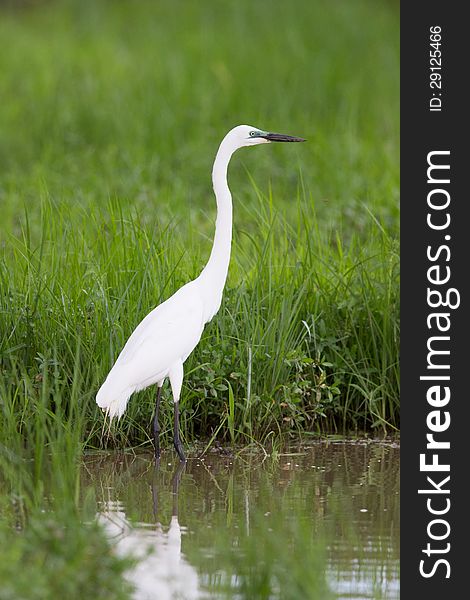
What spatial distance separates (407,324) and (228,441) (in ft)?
3.59

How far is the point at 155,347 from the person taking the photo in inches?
223

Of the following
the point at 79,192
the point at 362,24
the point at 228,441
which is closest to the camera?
the point at 228,441

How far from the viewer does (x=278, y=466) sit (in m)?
5.83

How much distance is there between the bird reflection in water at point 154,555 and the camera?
4059mm

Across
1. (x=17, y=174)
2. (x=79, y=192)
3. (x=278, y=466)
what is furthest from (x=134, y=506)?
(x=17, y=174)

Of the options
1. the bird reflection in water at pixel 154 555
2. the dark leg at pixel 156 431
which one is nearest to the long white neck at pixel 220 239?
the dark leg at pixel 156 431

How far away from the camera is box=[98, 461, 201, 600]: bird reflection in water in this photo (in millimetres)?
4059

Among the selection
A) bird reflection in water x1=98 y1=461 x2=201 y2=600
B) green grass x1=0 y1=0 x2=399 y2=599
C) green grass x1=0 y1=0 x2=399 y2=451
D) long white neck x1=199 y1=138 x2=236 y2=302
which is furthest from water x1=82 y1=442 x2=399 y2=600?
long white neck x1=199 y1=138 x2=236 y2=302

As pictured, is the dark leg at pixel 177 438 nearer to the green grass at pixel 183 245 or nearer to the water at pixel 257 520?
the water at pixel 257 520

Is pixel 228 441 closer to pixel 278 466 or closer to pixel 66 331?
pixel 278 466

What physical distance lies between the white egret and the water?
31 cm

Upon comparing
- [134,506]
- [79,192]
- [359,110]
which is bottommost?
[134,506]

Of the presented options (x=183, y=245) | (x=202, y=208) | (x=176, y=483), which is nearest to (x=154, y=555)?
(x=176, y=483)

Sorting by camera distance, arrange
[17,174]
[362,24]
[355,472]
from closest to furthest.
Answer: [355,472], [17,174], [362,24]
